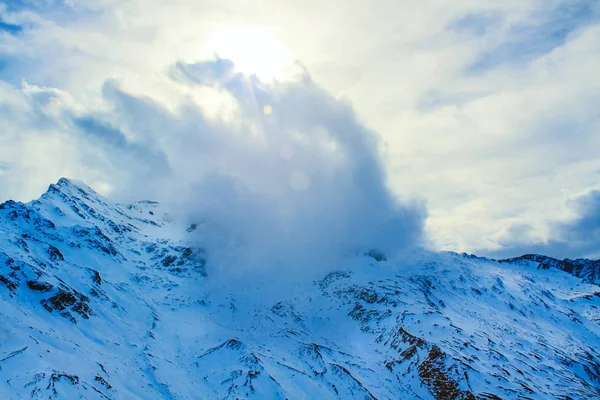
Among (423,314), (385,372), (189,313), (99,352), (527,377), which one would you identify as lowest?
(99,352)

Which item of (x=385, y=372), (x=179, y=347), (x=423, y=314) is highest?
(x=423, y=314)

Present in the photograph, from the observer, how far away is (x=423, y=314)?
195m

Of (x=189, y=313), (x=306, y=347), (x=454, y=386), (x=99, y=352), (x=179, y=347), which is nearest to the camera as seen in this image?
(x=99, y=352)

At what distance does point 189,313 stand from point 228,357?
141 feet

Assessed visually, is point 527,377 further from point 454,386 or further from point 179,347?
point 179,347

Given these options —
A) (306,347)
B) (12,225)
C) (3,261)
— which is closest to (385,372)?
(306,347)

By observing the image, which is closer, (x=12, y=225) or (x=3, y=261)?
(x=3, y=261)

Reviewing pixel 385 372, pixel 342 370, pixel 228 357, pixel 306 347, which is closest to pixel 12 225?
pixel 228 357

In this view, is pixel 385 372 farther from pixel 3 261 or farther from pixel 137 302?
pixel 3 261

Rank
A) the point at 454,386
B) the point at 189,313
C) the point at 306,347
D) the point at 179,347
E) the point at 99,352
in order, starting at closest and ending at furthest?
the point at 99,352 → the point at 454,386 → the point at 179,347 → the point at 306,347 → the point at 189,313

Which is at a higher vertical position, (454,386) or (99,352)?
(454,386)

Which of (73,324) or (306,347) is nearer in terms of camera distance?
(73,324)

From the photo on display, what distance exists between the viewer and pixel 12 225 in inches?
6998

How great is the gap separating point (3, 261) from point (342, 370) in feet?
413
